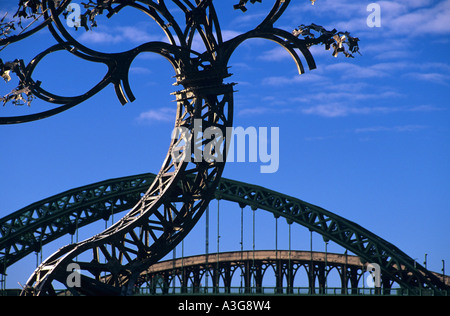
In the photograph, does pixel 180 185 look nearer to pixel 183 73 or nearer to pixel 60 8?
pixel 183 73

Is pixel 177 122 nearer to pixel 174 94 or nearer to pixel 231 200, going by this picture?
pixel 174 94

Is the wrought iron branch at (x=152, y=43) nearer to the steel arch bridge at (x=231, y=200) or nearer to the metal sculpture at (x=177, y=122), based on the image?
the metal sculpture at (x=177, y=122)

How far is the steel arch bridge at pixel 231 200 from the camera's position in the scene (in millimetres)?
67688

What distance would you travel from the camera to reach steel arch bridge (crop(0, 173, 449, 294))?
6769cm

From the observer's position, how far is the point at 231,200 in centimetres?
7275

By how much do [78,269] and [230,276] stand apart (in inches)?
1890

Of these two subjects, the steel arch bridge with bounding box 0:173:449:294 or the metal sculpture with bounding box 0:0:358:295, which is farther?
the steel arch bridge with bounding box 0:173:449:294

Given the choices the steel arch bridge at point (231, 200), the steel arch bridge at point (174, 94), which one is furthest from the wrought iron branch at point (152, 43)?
the steel arch bridge at point (231, 200)

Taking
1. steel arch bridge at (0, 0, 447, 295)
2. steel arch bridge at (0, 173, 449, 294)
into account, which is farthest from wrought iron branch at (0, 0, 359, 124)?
steel arch bridge at (0, 173, 449, 294)

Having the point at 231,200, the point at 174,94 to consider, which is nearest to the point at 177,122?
the point at 174,94

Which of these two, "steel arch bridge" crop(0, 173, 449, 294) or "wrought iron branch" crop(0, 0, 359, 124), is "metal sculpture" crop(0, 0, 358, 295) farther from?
"steel arch bridge" crop(0, 173, 449, 294)

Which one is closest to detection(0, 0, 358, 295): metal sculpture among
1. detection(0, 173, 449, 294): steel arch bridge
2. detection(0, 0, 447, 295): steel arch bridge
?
detection(0, 0, 447, 295): steel arch bridge

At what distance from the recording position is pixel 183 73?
37.9 meters
